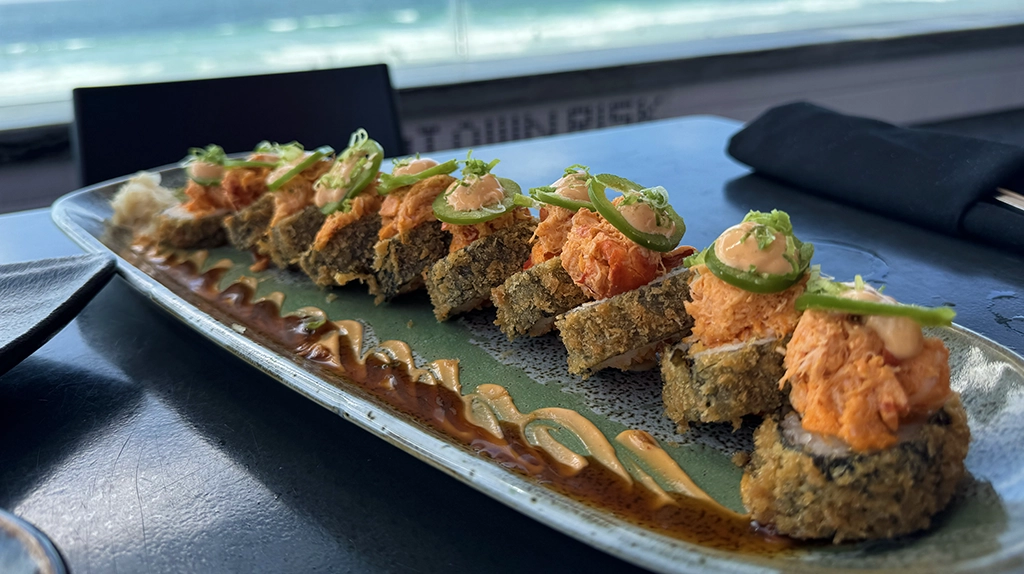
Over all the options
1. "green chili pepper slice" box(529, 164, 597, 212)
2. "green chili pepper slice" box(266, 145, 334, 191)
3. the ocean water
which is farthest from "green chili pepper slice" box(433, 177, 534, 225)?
the ocean water

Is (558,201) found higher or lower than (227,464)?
higher

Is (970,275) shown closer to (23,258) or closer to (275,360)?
(275,360)

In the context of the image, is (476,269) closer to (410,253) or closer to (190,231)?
(410,253)

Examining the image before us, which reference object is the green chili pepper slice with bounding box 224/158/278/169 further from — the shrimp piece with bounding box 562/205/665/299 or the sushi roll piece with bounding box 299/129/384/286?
the shrimp piece with bounding box 562/205/665/299

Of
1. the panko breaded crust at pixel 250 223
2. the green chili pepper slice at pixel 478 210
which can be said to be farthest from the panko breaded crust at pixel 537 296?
the panko breaded crust at pixel 250 223

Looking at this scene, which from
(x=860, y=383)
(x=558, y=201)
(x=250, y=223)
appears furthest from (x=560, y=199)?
(x=250, y=223)

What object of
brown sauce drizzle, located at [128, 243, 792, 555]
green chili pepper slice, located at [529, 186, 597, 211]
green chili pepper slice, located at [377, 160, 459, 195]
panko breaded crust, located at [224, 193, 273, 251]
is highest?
green chili pepper slice, located at [529, 186, 597, 211]

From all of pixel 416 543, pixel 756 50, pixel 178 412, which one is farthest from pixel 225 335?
pixel 756 50
